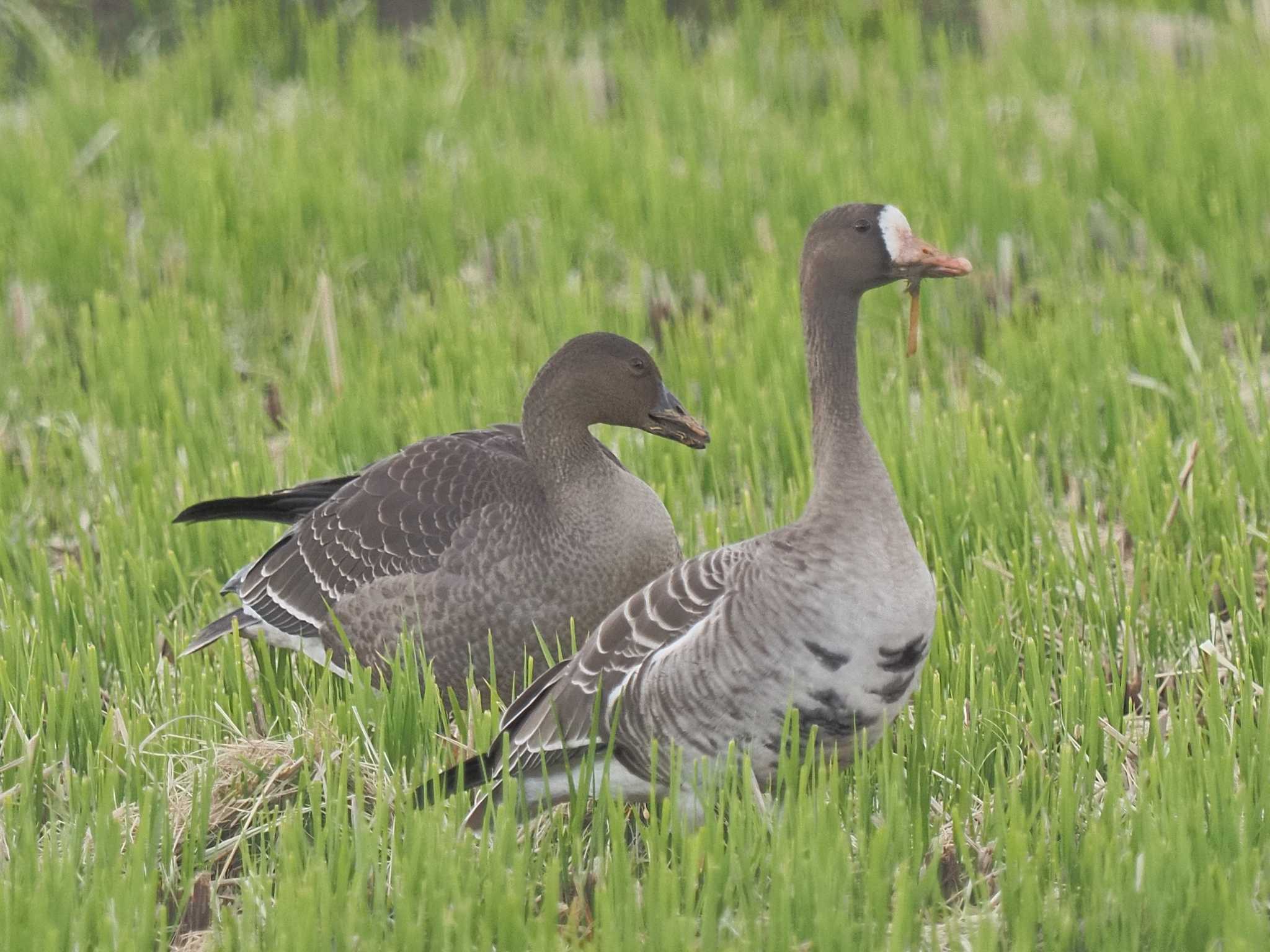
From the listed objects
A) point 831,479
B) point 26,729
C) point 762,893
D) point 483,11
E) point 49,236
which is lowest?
point 762,893

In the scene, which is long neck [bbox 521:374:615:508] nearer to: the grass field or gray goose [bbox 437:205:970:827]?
the grass field

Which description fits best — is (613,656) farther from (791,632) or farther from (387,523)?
(387,523)

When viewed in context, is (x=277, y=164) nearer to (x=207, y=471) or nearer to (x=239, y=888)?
(x=207, y=471)

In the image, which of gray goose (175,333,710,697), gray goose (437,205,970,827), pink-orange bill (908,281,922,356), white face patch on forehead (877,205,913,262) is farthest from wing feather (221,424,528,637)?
white face patch on forehead (877,205,913,262)

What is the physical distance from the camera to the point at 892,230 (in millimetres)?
4008

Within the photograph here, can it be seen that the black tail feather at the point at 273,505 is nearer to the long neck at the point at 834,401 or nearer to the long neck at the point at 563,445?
the long neck at the point at 563,445

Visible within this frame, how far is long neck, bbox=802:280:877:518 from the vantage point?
3891mm

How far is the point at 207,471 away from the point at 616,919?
3.73 meters

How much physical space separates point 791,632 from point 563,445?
1546 millimetres

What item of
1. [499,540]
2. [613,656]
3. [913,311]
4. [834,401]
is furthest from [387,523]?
[913,311]

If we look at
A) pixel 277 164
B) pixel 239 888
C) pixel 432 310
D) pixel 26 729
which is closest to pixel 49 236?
pixel 277 164

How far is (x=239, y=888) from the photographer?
401 cm

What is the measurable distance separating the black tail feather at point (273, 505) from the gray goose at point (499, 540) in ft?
0.06

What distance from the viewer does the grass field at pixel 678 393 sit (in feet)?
11.5
